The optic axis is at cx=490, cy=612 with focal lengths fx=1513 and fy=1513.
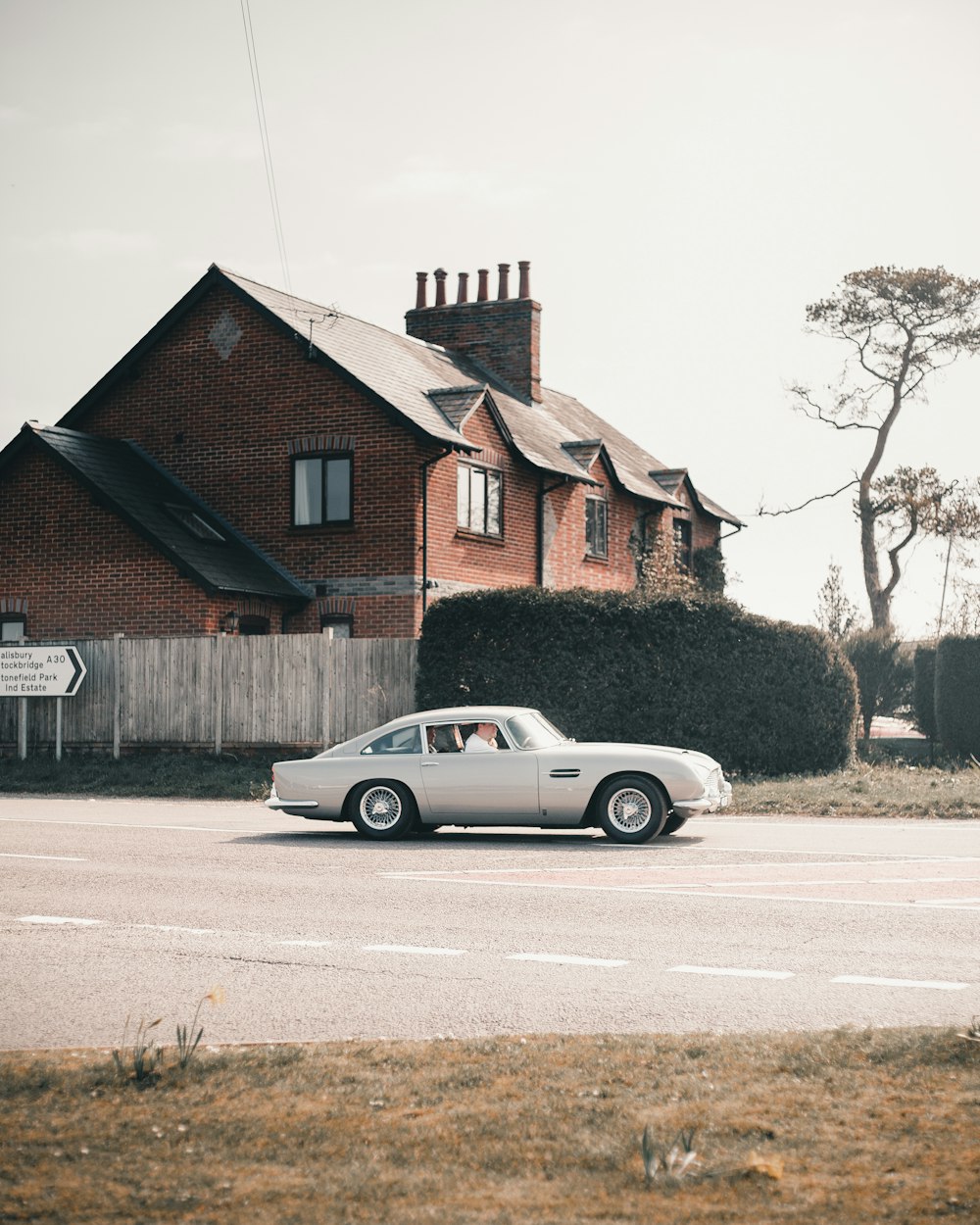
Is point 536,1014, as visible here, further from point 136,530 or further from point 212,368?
point 212,368

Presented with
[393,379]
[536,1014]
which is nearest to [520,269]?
[393,379]

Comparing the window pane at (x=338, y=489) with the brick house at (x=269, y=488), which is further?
the window pane at (x=338, y=489)

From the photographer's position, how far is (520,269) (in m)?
37.6

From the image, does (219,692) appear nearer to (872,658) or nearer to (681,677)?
(681,677)

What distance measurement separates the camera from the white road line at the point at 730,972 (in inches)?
329

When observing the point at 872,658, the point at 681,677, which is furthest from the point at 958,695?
the point at 872,658

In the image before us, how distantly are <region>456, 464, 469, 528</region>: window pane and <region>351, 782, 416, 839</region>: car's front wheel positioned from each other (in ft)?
48.6

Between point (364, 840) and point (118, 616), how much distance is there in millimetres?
13804

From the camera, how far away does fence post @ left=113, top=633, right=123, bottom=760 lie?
85.9 ft

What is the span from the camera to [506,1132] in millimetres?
5039

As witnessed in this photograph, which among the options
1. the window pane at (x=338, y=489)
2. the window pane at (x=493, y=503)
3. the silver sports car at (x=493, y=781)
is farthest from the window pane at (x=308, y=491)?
the silver sports car at (x=493, y=781)

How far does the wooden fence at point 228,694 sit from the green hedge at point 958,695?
1077cm

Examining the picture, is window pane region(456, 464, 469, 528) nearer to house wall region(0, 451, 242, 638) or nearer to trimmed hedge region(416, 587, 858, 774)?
house wall region(0, 451, 242, 638)

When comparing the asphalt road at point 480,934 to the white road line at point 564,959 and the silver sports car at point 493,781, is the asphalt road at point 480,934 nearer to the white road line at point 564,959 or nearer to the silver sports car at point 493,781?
the white road line at point 564,959
